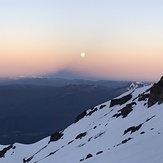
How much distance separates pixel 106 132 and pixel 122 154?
30.8 metres

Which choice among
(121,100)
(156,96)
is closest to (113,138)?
(156,96)

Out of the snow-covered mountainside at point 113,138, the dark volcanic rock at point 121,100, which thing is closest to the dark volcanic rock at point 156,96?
the snow-covered mountainside at point 113,138

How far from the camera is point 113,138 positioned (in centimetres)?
4928

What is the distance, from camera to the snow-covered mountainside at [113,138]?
2495cm

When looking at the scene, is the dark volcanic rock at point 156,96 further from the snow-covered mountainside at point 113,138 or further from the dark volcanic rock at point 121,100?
the dark volcanic rock at point 121,100

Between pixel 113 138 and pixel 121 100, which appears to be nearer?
pixel 113 138

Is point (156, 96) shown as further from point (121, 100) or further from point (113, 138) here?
point (121, 100)

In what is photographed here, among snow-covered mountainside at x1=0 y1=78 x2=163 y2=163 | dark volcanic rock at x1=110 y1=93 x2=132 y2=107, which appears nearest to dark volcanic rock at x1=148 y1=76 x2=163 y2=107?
snow-covered mountainside at x1=0 y1=78 x2=163 y2=163

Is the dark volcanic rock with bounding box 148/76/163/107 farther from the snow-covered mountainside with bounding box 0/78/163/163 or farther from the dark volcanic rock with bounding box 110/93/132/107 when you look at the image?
the dark volcanic rock with bounding box 110/93/132/107

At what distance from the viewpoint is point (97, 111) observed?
87625 millimetres

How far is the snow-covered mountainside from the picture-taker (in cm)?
2495

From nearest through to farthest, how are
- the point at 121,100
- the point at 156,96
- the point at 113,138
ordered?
the point at 113,138, the point at 156,96, the point at 121,100

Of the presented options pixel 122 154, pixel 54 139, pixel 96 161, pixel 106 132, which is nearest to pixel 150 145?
pixel 122 154

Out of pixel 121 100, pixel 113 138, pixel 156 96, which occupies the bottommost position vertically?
pixel 113 138
